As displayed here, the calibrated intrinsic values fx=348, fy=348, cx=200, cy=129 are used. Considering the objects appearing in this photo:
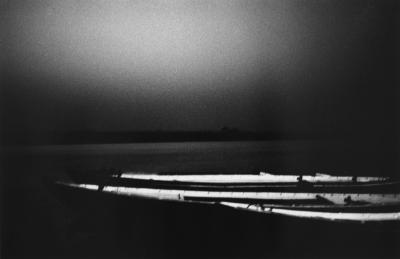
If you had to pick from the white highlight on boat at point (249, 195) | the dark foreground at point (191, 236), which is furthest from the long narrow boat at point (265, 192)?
the dark foreground at point (191, 236)

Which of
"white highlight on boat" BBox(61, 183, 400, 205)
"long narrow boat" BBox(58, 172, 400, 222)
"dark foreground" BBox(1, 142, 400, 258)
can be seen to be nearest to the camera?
"dark foreground" BBox(1, 142, 400, 258)

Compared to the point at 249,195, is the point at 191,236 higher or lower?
lower

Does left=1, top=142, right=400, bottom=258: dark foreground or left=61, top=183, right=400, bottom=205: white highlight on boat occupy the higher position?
left=61, top=183, right=400, bottom=205: white highlight on boat

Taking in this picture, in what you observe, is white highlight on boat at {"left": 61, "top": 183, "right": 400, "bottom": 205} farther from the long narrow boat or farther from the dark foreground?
the dark foreground

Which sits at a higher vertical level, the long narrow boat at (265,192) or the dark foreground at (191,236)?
the long narrow boat at (265,192)

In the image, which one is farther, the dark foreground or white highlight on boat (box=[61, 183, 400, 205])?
white highlight on boat (box=[61, 183, 400, 205])

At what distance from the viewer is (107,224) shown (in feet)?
18.1

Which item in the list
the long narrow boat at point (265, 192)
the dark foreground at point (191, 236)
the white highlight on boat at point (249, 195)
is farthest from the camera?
the white highlight on boat at point (249, 195)

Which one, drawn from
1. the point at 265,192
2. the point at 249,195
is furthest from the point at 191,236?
the point at 265,192

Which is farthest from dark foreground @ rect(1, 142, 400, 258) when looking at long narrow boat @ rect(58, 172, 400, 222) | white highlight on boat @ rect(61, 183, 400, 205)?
white highlight on boat @ rect(61, 183, 400, 205)

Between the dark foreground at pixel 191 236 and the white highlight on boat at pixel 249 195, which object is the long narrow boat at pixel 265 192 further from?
the dark foreground at pixel 191 236

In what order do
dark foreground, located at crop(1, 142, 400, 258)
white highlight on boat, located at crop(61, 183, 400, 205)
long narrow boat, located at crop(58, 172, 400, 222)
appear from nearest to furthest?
1. dark foreground, located at crop(1, 142, 400, 258)
2. long narrow boat, located at crop(58, 172, 400, 222)
3. white highlight on boat, located at crop(61, 183, 400, 205)

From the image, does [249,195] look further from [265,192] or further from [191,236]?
[191,236]

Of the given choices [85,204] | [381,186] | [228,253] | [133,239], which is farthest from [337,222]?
[85,204]
